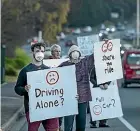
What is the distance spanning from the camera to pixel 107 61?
13445mm

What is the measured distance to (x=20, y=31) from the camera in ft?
140

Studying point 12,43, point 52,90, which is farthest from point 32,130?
point 12,43

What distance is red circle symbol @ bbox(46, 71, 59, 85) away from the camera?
1020 centimetres

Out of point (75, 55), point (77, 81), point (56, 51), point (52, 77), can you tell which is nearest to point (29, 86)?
point (52, 77)

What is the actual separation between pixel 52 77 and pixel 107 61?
11.1 ft

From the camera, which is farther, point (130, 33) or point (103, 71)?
point (130, 33)

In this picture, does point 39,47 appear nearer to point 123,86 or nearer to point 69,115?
point 69,115

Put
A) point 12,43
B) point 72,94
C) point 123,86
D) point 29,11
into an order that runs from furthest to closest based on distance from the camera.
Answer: point 12,43 < point 29,11 < point 123,86 < point 72,94

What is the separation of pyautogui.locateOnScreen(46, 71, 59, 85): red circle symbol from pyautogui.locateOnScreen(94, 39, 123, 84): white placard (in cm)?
297

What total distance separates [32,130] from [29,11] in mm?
31257

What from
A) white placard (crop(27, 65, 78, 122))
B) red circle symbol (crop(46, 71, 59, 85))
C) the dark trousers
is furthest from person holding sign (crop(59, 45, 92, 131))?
red circle symbol (crop(46, 71, 59, 85))

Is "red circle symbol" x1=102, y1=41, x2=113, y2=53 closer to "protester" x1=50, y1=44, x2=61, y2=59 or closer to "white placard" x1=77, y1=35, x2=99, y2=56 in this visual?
"protester" x1=50, y1=44, x2=61, y2=59

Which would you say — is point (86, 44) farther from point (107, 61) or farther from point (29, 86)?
point (29, 86)

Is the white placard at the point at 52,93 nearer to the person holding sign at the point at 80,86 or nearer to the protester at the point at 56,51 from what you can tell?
the person holding sign at the point at 80,86
